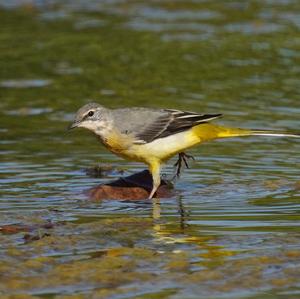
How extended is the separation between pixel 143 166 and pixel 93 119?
1579mm

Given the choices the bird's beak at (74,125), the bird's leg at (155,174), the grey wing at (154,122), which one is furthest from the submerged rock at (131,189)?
the bird's beak at (74,125)

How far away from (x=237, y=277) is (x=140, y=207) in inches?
113

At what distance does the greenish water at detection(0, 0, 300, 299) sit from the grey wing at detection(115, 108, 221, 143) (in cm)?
62

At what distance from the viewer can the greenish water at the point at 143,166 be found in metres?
8.89

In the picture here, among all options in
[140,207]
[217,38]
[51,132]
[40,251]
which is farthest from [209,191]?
[217,38]

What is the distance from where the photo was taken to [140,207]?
11469mm

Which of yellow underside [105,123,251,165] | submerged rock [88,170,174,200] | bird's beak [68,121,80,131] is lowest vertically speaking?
submerged rock [88,170,174,200]

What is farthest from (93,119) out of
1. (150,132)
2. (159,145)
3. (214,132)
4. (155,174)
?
(214,132)

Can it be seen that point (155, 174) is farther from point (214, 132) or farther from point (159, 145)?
point (214, 132)

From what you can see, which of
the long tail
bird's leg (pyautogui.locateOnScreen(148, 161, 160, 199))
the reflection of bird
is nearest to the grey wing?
the reflection of bird

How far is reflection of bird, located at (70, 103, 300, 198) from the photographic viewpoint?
39.9 ft

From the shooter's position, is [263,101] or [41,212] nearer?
[41,212]

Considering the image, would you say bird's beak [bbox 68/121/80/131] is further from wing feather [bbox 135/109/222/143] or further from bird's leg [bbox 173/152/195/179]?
bird's leg [bbox 173/152/195/179]

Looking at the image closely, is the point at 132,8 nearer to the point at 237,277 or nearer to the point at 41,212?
the point at 41,212
